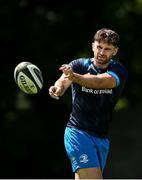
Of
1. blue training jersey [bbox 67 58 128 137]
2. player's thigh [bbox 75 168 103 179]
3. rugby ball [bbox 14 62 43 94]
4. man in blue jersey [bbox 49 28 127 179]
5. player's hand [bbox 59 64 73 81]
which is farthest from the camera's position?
rugby ball [bbox 14 62 43 94]

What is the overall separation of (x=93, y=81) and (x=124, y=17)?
12.1 metres

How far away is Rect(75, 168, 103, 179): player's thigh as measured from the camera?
948cm

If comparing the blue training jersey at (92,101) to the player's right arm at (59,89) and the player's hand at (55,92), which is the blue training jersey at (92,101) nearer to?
the player's right arm at (59,89)

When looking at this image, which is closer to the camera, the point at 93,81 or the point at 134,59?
the point at 93,81

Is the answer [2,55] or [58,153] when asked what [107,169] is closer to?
[58,153]

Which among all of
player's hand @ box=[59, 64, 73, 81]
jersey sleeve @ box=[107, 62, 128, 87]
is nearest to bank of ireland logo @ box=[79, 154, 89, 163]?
jersey sleeve @ box=[107, 62, 128, 87]

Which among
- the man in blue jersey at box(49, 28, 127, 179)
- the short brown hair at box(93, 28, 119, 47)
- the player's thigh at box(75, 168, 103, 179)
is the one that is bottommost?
the player's thigh at box(75, 168, 103, 179)

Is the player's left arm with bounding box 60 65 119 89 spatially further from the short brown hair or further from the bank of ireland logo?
the bank of ireland logo

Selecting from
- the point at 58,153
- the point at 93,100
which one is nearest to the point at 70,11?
the point at 58,153

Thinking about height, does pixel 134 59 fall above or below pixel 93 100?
below

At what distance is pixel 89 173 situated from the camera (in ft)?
31.3

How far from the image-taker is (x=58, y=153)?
20328 mm

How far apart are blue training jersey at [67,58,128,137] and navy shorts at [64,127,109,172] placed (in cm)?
8

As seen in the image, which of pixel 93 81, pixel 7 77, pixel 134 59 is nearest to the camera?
pixel 93 81
